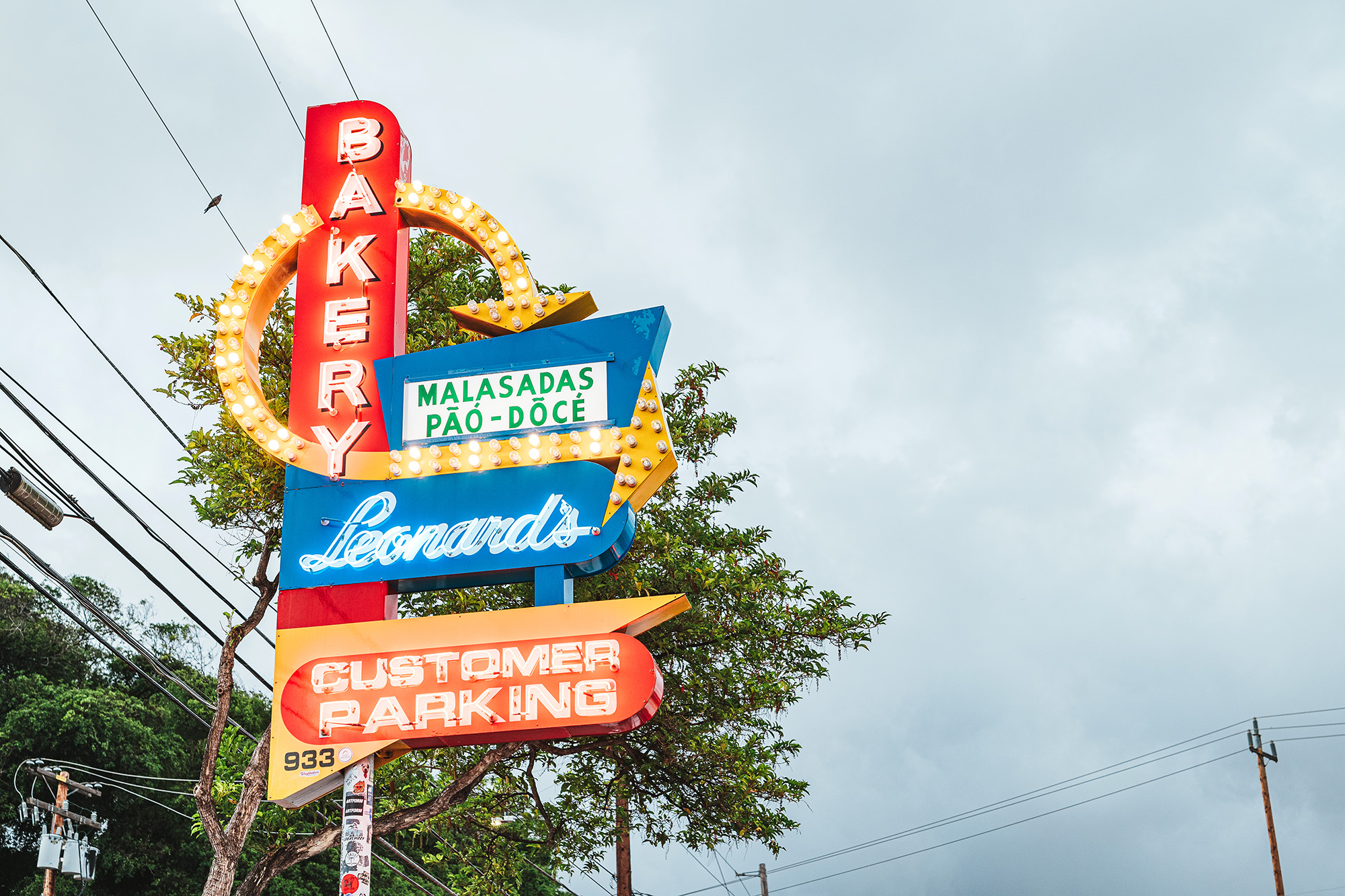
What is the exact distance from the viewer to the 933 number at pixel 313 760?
11.4 m

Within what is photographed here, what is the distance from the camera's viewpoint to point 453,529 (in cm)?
1195

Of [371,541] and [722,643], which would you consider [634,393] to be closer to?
[371,541]

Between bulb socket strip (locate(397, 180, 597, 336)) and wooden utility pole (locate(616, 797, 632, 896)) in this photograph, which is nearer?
bulb socket strip (locate(397, 180, 597, 336))

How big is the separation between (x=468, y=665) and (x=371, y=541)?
1938 mm

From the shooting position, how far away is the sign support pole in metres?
11.2

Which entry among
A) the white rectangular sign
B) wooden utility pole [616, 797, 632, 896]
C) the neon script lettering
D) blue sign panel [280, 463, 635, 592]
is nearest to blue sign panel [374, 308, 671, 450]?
the white rectangular sign

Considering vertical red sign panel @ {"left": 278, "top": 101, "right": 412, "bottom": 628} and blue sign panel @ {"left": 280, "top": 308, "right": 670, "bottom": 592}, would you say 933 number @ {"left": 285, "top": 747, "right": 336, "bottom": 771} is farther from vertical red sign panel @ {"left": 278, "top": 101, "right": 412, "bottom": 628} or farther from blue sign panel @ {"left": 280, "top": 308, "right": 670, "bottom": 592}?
blue sign panel @ {"left": 280, "top": 308, "right": 670, "bottom": 592}

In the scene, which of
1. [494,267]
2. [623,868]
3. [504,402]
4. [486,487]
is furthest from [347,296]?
[623,868]

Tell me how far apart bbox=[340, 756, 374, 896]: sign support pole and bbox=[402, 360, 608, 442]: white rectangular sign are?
3.48 m

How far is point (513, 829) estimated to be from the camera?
17.1 metres

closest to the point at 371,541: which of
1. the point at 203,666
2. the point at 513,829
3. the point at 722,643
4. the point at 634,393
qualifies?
the point at 634,393

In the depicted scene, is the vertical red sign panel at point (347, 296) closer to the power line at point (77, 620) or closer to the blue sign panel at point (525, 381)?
the blue sign panel at point (525, 381)

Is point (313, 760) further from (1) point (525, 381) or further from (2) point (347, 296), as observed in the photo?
(2) point (347, 296)

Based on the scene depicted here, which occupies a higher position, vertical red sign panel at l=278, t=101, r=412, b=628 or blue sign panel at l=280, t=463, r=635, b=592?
vertical red sign panel at l=278, t=101, r=412, b=628
